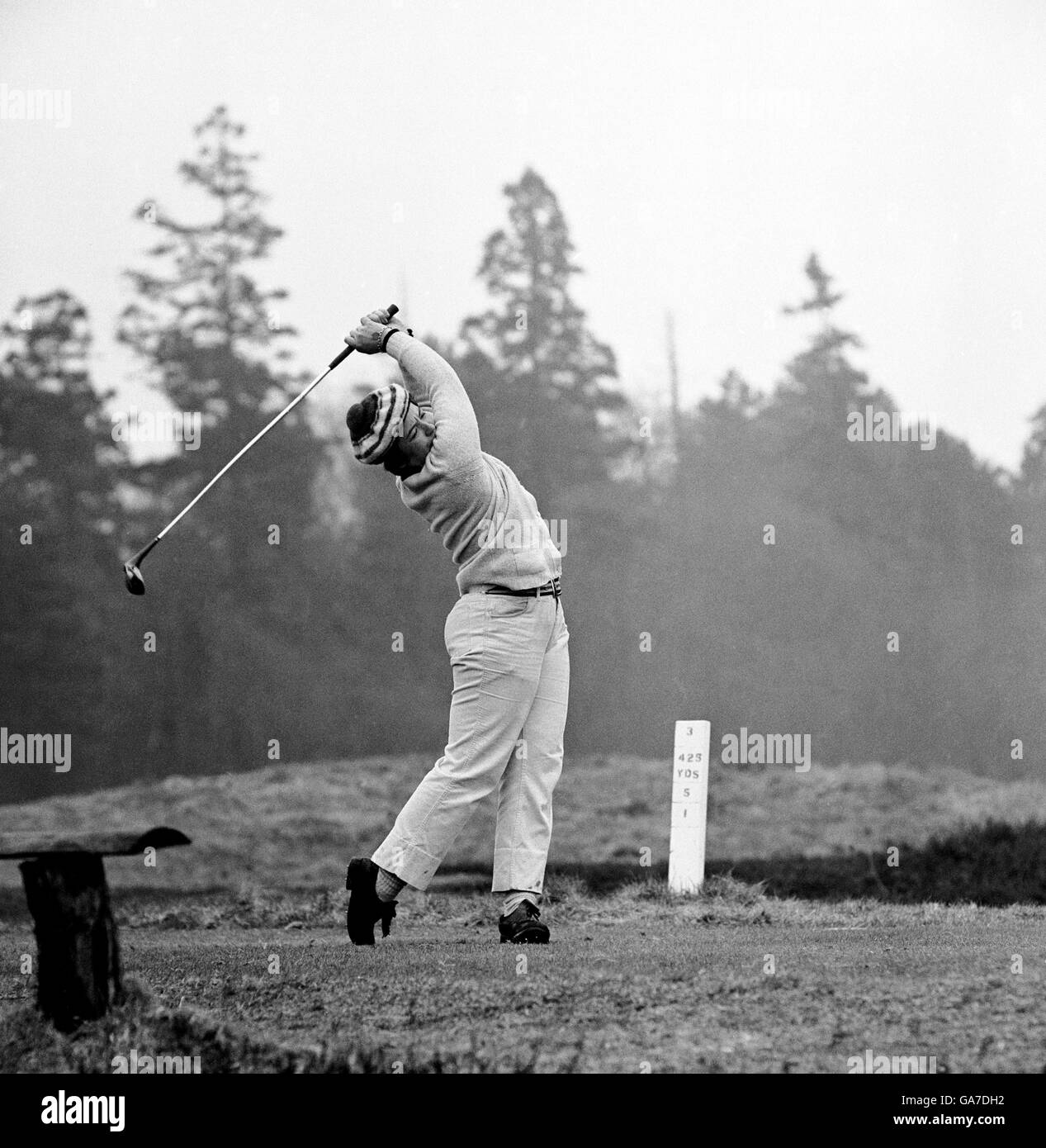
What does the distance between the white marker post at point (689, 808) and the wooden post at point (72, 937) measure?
14.1ft

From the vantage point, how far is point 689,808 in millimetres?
8383

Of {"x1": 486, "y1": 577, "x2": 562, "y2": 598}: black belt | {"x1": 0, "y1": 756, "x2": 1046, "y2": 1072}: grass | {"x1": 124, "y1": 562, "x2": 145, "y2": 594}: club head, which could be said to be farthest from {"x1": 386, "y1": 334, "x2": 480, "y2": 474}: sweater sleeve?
{"x1": 0, "y1": 756, "x2": 1046, "y2": 1072}: grass

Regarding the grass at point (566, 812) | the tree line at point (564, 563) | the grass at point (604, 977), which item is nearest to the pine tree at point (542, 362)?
the tree line at point (564, 563)

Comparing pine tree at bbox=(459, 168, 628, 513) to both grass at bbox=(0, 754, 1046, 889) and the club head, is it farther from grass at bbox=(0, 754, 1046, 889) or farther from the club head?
the club head

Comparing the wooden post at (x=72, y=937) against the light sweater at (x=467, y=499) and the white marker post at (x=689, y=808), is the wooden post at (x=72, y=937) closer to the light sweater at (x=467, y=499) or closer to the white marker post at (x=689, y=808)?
the light sweater at (x=467, y=499)

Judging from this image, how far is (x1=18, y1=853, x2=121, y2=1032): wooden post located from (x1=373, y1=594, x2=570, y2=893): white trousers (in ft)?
3.67

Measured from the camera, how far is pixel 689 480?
1864 centimetres

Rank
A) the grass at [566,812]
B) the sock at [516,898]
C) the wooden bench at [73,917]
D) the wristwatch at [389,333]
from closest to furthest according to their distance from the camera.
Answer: the wooden bench at [73,917] → the sock at [516,898] → the wristwatch at [389,333] → the grass at [566,812]

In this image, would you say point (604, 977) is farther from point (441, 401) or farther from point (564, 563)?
point (564, 563)

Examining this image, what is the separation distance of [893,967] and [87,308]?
14650 millimetres

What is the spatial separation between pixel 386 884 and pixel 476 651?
840 mm

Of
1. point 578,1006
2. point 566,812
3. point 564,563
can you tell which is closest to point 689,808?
point 578,1006

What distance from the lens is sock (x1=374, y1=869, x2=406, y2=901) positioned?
17.2 ft

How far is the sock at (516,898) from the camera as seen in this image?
546 cm
